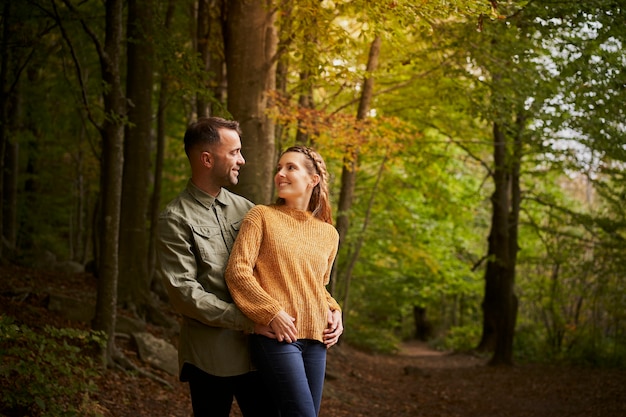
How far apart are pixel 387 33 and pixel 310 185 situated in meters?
3.31

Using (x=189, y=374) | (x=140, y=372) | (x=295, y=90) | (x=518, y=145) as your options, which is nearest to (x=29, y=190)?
(x=295, y=90)

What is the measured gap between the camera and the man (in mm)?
2865

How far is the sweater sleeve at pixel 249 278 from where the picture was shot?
2809mm

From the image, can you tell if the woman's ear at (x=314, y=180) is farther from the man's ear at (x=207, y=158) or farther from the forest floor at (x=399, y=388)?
the forest floor at (x=399, y=388)

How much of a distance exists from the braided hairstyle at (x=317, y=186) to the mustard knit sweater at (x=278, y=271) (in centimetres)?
18

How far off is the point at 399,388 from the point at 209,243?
414 inches

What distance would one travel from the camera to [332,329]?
10.1ft

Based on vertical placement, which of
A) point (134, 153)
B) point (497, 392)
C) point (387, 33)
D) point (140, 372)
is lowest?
point (497, 392)

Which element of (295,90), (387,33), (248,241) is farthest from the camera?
(295,90)

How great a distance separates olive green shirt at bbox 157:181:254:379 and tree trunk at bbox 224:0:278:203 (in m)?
3.11

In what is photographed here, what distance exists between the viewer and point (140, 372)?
7258 mm


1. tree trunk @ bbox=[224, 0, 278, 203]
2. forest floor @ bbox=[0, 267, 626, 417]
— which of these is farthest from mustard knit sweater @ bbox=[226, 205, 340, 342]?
forest floor @ bbox=[0, 267, 626, 417]

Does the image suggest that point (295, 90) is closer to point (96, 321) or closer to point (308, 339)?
point (96, 321)

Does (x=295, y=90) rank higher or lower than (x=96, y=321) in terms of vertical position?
higher
